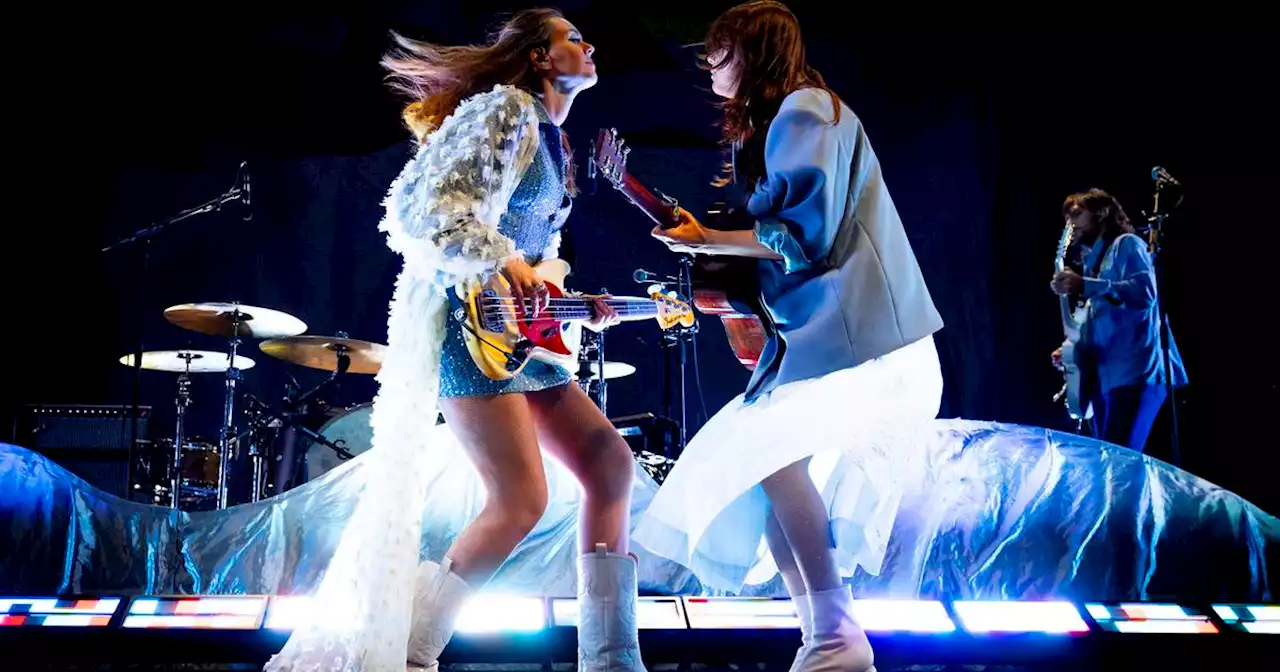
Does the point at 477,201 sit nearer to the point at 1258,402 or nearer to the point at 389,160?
the point at 389,160

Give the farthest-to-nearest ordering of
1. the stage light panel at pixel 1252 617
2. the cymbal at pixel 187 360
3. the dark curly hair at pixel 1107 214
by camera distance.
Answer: the cymbal at pixel 187 360, the dark curly hair at pixel 1107 214, the stage light panel at pixel 1252 617

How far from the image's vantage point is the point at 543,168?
271 cm

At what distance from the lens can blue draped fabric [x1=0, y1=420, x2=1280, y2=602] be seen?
3.53 metres

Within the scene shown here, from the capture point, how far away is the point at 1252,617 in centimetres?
316

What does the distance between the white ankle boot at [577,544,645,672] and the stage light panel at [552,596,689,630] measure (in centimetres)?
46

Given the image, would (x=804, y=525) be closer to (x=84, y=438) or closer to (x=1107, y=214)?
(x=1107, y=214)

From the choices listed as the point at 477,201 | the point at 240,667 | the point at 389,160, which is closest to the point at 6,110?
the point at 389,160

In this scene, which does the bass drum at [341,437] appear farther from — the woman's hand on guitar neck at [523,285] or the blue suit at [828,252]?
the blue suit at [828,252]

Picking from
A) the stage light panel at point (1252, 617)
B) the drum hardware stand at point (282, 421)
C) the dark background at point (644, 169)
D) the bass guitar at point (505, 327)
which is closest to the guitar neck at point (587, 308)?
the bass guitar at point (505, 327)

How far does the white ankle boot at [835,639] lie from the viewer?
96.0 inches

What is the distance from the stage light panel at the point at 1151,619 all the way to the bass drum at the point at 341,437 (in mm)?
4225

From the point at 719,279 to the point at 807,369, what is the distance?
382 millimetres

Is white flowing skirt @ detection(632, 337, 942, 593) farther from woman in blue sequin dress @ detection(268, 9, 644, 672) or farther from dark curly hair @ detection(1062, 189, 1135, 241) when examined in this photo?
dark curly hair @ detection(1062, 189, 1135, 241)

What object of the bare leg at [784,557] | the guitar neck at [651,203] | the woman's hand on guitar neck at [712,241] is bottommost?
the bare leg at [784,557]
